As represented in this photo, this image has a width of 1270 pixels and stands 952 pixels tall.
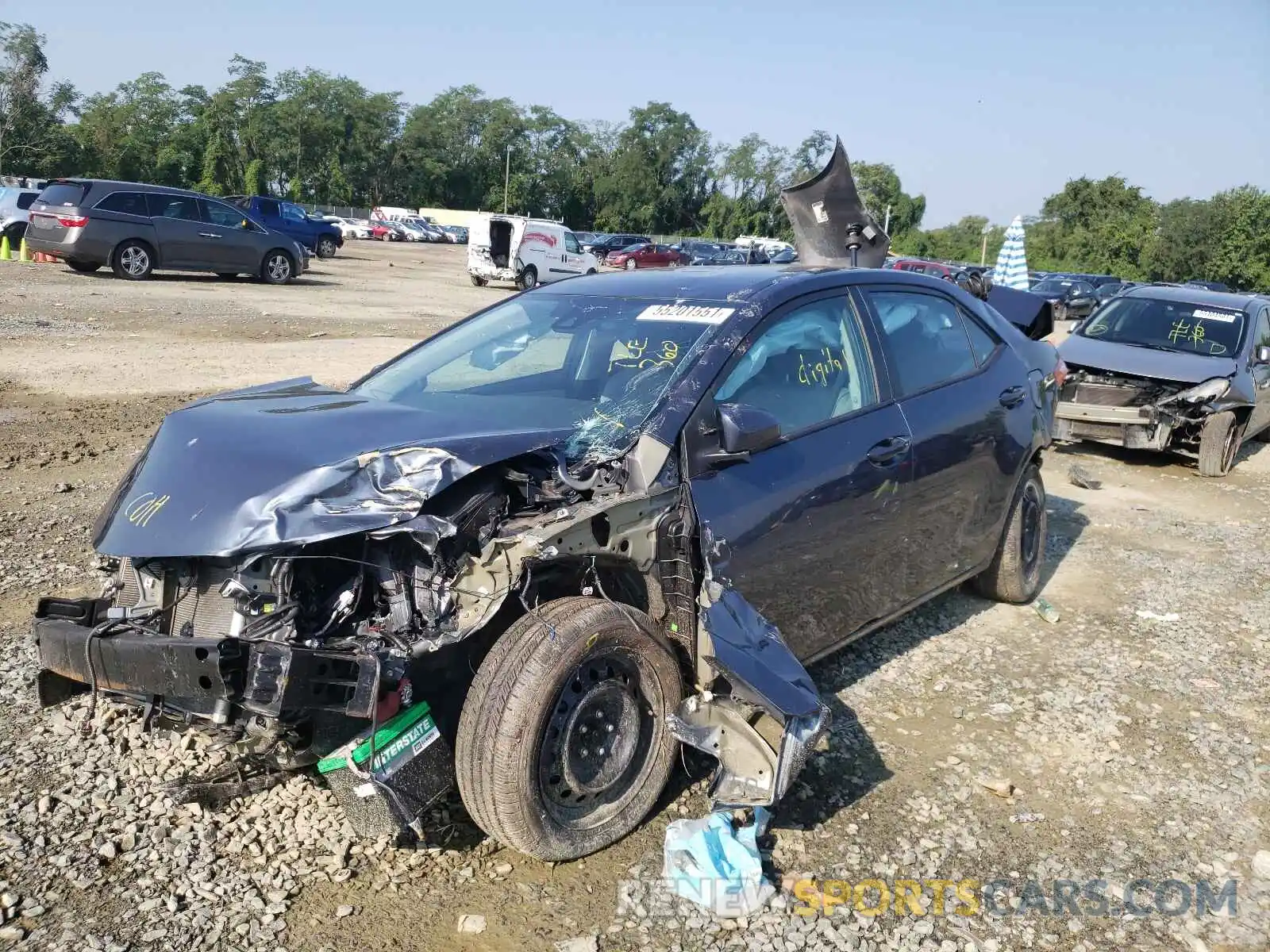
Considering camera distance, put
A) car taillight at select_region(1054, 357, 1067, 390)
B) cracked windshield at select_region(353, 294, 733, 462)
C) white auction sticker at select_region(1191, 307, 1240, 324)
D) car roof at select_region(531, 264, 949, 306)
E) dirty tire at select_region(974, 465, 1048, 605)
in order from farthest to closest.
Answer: white auction sticker at select_region(1191, 307, 1240, 324) → car taillight at select_region(1054, 357, 1067, 390) → dirty tire at select_region(974, 465, 1048, 605) → car roof at select_region(531, 264, 949, 306) → cracked windshield at select_region(353, 294, 733, 462)

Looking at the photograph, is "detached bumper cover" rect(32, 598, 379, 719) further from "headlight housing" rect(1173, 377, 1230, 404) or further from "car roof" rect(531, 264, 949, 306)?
"headlight housing" rect(1173, 377, 1230, 404)

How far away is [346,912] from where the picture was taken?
2.77m

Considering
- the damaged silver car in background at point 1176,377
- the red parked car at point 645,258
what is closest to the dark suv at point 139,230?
the damaged silver car in background at point 1176,377

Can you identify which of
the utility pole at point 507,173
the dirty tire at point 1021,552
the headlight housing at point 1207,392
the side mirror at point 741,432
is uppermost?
the utility pole at point 507,173

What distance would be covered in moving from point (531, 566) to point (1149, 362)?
29.7ft

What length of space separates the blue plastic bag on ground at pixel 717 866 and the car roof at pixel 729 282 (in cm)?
191

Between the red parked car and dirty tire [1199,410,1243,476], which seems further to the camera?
the red parked car

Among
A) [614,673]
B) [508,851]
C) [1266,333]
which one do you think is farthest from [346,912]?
[1266,333]

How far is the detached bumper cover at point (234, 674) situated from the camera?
2.54 m

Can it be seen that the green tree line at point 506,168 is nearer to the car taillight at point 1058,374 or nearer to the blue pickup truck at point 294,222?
the blue pickup truck at point 294,222

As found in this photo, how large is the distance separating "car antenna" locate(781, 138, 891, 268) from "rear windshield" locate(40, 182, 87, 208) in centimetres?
1671

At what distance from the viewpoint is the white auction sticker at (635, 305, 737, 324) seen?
3.76m

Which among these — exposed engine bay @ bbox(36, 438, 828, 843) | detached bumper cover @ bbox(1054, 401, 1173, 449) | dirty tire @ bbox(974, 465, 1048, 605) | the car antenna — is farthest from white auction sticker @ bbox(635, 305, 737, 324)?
detached bumper cover @ bbox(1054, 401, 1173, 449)

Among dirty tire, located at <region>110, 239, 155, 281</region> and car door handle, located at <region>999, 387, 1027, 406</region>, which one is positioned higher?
car door handle, located at <region>999, 387, 1027, 406</region>
